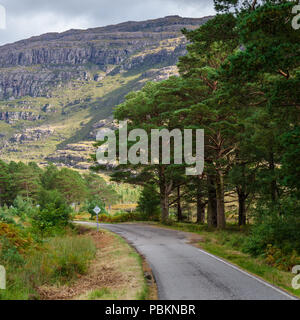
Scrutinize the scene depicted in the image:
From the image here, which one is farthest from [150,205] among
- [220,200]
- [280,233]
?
[280,233]

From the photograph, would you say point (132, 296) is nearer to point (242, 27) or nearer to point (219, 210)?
point (242, 27)

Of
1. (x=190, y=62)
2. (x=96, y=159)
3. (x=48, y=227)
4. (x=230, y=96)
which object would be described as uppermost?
(x=190, y=62)

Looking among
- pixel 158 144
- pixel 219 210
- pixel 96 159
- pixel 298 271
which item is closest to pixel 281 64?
pixel 298 271

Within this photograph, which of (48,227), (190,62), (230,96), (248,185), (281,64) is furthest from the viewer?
(48,227)

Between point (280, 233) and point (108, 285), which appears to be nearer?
point (108, 285)

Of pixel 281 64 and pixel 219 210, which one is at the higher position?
pixel 281 64

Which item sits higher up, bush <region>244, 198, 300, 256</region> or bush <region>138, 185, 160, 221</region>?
bush <region>244, 198, 300, 256</region>

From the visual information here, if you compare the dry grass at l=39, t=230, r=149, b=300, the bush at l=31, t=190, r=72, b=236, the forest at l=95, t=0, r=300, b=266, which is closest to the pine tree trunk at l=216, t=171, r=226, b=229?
the forest at l=95, t=0, r=300, b=266

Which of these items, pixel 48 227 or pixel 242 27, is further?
pixel 48 227

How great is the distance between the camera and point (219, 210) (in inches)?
973

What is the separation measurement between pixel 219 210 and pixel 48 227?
1491cm

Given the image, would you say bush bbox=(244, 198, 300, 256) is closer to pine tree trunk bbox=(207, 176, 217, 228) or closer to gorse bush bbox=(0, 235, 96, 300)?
gorse bush bbox=(0, 235, 96, 300)

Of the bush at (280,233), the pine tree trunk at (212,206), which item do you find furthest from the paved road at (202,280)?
the pine tree trunk at (212,206)

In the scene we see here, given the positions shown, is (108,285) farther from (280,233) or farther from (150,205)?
(150,205)
